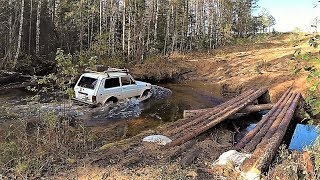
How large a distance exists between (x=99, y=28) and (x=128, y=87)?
79.5 ft

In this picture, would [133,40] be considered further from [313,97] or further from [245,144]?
[313,97]

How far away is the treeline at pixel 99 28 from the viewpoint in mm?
26828

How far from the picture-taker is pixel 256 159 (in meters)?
6.51

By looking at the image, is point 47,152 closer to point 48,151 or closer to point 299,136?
point 48,151

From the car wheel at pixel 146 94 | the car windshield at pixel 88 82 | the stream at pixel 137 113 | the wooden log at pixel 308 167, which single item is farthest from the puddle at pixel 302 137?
the car windshield at pixel 88 82

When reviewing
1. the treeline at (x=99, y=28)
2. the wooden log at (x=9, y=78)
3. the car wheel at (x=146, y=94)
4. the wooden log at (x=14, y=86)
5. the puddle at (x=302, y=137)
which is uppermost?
the treeline at (x=99, y=28)

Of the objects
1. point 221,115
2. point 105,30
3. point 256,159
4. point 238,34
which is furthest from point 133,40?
point 238,34

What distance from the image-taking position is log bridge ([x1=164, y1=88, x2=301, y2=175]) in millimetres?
6840

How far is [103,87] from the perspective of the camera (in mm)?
14250

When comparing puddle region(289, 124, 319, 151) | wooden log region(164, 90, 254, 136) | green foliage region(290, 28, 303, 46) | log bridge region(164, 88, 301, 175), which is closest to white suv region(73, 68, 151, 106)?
log bridge region(164, 88, 301, 175)

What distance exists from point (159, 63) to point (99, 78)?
51.0ft

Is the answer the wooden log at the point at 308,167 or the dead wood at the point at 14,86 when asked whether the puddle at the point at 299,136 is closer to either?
the wooden log at the point at 308,167

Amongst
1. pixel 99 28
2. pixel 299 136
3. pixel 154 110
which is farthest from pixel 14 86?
pixel 99 28

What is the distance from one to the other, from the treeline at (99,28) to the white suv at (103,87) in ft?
36.6
